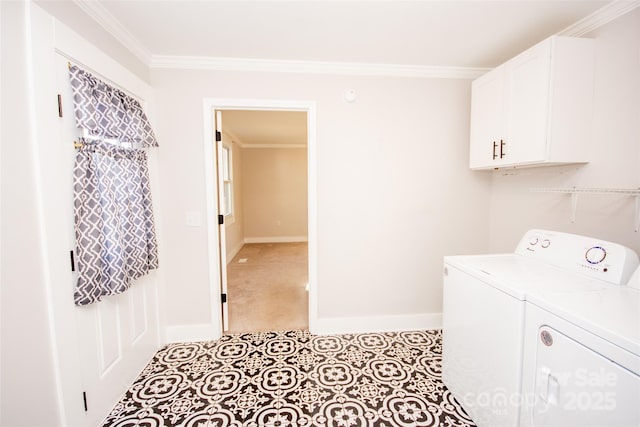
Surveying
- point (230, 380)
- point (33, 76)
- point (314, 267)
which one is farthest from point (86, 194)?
point (314, 267)

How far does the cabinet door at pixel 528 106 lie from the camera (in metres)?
1.60

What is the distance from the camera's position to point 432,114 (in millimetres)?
2379

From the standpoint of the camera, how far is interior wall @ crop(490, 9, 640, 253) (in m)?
1.46

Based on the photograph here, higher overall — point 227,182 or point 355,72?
point 355,72

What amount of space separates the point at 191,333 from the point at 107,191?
145cm

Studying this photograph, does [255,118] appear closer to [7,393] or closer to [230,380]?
[230,380]

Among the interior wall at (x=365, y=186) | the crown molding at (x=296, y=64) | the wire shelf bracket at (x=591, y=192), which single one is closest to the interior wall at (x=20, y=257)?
the crown molding at (x=296, y=64)

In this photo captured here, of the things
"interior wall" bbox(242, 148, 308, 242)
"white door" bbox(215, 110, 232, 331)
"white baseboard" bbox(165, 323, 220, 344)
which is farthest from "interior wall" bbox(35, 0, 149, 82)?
"interior wall" bbox(242, 148, 308, 242)

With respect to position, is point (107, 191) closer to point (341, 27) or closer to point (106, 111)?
point (106, 111)

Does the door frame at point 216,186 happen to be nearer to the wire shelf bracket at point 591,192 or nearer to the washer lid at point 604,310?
the washer lid at point 604,310

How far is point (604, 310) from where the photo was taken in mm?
994

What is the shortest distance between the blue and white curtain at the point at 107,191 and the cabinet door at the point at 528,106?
99.8 inches

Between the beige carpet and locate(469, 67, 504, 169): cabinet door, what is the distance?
2159 mm

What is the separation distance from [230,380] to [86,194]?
4.86 feet
